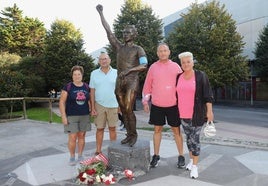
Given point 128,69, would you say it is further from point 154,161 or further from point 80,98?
point 154,161

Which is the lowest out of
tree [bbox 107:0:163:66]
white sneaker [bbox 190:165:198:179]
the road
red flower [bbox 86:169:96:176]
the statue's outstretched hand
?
the road

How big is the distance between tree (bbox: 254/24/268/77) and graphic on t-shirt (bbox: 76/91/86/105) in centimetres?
2295

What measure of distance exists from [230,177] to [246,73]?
748 inches

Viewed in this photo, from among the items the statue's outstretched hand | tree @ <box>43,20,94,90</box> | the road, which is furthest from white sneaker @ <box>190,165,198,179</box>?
tree @ <box>43,20,94,90</box>

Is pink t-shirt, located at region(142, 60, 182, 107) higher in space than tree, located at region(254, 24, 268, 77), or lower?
lower

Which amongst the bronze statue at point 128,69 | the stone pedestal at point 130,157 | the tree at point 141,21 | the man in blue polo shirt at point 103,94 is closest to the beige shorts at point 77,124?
the man in blue polo shirt at point 103,94

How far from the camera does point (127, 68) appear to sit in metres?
5.20

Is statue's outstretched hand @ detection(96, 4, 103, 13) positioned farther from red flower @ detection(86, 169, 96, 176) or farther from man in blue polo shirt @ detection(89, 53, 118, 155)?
red flower @ detection(86, 169, 96, 176)

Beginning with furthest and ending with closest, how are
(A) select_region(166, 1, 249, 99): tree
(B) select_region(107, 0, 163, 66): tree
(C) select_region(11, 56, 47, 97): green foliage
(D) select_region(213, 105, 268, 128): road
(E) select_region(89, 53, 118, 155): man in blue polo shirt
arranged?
(C) select_region(11, 56, 47, 97): green foliage < (B) select_region(107, 0, 163, 66): tree < (A) select_region(166, 1, 249, 99): tree < (D) select_region(213, 105, 268, 128): road < (E) select_region(89, 53, 118, 155): man in blue polo shirt

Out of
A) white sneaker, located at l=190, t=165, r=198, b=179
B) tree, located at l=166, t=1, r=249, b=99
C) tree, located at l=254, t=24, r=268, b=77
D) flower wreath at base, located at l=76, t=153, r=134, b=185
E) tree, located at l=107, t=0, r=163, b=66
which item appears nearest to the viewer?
flower wreath at base, located at l=76, t=153, r=134, b=185

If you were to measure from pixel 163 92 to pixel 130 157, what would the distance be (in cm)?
114

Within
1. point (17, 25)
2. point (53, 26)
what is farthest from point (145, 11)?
point (17, 25)

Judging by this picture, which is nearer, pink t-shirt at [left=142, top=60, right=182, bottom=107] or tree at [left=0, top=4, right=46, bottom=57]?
pink t-shirt at [left=142, top=60, right=182, bottom=107]

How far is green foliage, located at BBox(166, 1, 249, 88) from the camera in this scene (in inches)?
850
